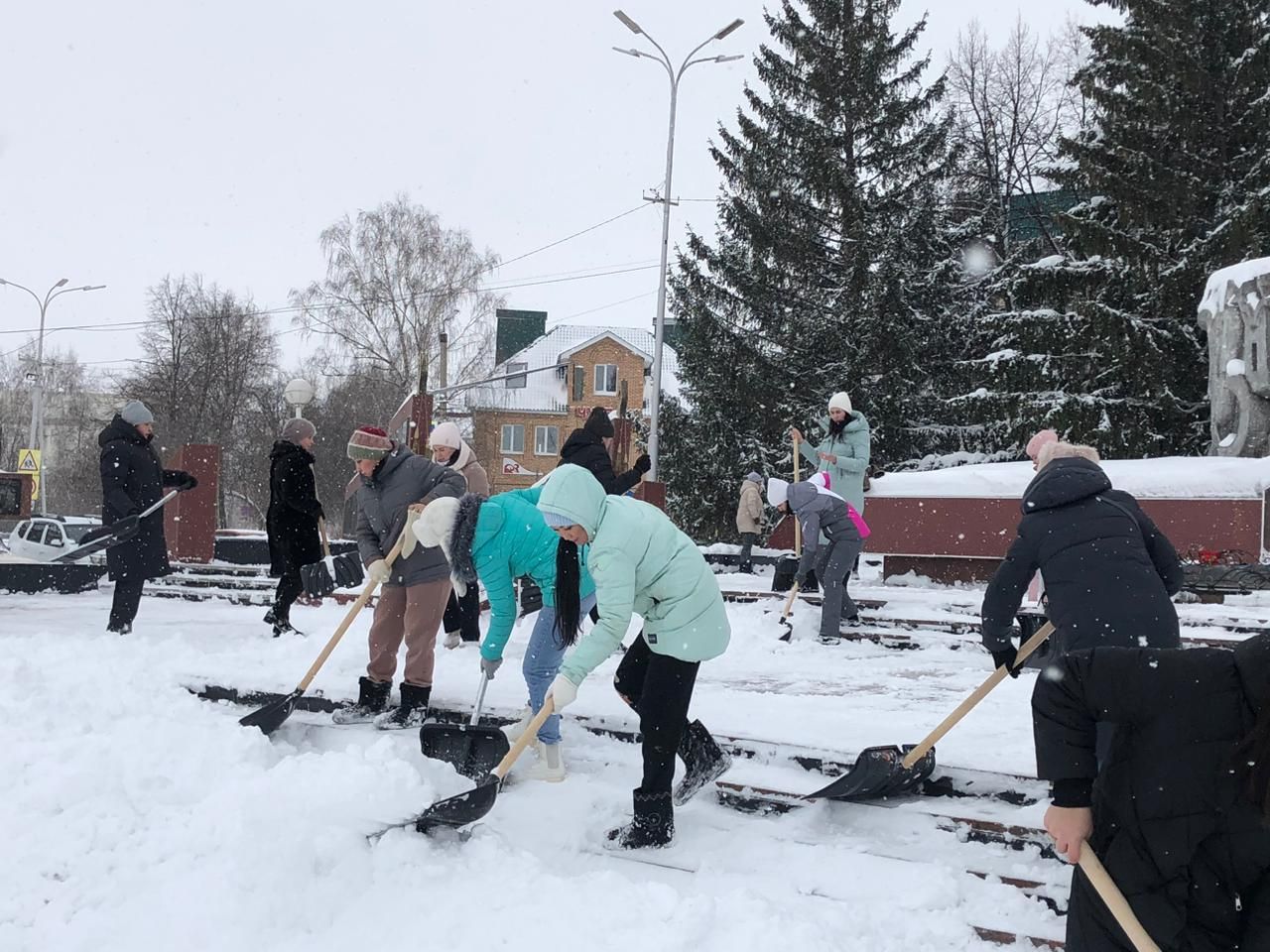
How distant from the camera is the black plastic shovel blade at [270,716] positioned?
17.4 ft

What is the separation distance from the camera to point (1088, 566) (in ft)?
10.9

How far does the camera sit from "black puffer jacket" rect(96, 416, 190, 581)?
7391 mm

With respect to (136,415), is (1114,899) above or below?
below

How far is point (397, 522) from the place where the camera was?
561 centimetres

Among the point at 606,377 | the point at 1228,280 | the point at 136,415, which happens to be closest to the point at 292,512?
the point at 136,415

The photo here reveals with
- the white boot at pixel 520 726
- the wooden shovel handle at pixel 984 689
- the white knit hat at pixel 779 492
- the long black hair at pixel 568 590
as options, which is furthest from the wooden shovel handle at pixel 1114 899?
the white knit hat at pixel 779 492

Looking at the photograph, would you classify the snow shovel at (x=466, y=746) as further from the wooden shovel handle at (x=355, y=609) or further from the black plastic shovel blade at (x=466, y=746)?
the wooden shovel handle at (x=355, y=609)

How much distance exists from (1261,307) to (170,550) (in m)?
13.2

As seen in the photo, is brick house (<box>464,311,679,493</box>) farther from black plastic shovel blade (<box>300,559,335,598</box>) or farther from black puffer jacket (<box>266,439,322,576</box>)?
black plastic shovel blade (<box>300,559,335,598</box>)

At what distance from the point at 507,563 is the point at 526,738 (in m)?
1.04

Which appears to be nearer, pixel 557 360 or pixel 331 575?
pixel 331 575

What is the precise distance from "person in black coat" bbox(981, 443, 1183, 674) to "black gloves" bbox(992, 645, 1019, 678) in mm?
139

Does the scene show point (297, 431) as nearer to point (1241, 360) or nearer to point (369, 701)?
point (369, 701)

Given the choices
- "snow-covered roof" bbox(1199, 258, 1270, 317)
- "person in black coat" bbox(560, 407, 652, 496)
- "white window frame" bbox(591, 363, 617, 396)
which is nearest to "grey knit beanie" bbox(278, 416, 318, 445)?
"person in black coat" bbox(560, 407, 652, 496)
